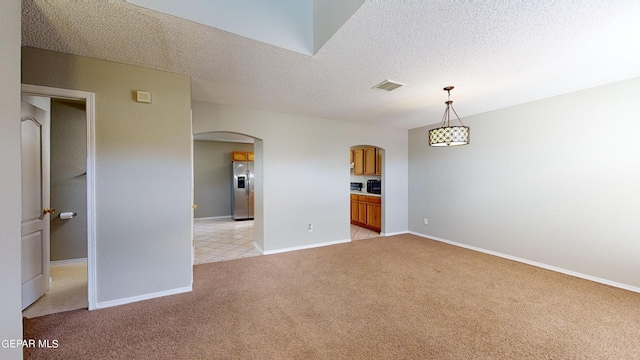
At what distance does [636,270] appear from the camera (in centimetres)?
280

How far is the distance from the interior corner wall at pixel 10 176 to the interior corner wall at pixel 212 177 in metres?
6.40

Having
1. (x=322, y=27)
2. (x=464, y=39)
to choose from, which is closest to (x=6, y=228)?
(x=322, y=27)

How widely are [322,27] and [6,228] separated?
2459mm

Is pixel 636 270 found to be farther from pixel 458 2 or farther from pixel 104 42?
pixel 104 42

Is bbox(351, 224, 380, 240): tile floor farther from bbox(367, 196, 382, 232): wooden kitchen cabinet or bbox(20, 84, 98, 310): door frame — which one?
bbox(20, 84, 98, 310): door frame

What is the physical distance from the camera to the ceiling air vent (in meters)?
2.88

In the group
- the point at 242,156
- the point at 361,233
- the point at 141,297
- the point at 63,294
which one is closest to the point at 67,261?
the point at 63,294

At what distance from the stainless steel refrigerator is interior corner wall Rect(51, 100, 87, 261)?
3761 millimetres

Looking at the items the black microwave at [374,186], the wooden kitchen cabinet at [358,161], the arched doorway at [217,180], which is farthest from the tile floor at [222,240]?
the wooden kitchen cabinet at [358,161]

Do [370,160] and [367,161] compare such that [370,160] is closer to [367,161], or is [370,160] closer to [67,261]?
[367,161]

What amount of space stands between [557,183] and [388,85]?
2918mm

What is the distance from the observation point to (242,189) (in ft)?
24.1

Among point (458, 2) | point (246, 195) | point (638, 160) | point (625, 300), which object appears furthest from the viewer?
point (246, 195)

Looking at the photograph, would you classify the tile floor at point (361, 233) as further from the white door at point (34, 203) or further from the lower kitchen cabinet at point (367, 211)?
the white door at point (34, 203)
